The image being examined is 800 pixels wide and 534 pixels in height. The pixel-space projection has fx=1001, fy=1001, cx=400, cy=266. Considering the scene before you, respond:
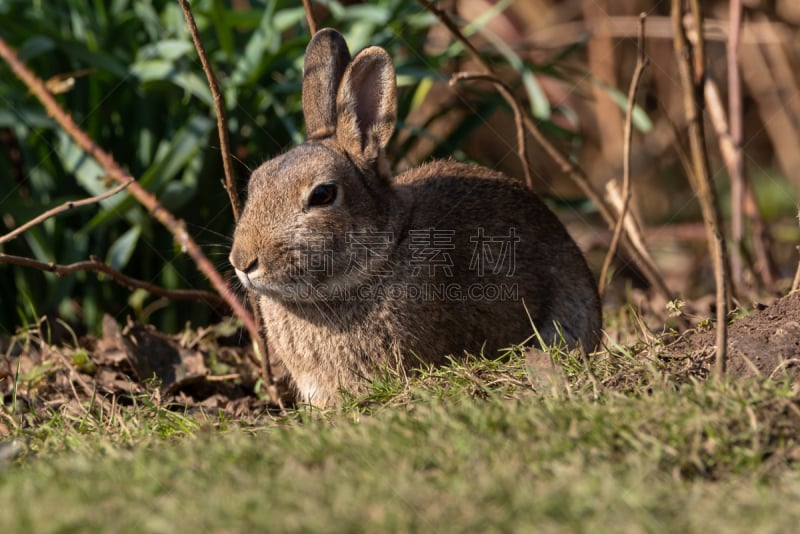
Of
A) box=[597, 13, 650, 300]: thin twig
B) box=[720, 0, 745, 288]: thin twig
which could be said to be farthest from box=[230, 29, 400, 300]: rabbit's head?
box=[720, 0, 745, 288]: thin twig

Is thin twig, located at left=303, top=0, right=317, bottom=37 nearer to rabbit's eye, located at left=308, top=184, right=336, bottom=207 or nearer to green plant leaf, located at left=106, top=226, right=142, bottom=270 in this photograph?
rabbit's eye, located at left=308, top=184, right=336, bottom=207

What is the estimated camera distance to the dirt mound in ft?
10.6

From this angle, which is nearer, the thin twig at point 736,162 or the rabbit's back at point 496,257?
the rabbit's back at point 496,257

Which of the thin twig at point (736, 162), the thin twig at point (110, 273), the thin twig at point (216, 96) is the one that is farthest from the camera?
the thin twig at point (736, 162)

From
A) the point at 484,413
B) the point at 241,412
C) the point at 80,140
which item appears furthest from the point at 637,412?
the point at 80,140

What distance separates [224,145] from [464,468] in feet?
6.91

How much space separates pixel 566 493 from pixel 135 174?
3.68 metres

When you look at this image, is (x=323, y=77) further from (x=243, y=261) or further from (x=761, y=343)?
(x=761, y=343)

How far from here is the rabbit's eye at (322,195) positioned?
3.95 meters

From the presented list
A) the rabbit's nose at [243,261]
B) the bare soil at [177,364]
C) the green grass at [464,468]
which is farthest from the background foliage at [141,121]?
the green grass at [464,468]

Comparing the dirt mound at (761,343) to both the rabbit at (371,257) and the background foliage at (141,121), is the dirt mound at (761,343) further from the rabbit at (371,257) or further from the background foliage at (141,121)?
the background foliage at (141,121)

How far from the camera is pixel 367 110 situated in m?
4.24

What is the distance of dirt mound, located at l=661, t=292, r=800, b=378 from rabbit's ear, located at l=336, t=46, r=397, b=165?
1.49m

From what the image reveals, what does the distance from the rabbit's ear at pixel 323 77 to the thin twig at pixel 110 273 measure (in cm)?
95
